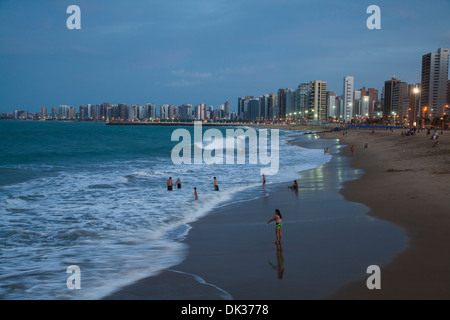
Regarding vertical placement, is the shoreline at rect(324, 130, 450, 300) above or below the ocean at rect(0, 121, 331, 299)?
above

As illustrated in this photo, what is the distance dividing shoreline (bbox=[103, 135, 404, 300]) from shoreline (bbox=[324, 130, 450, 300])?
491mm

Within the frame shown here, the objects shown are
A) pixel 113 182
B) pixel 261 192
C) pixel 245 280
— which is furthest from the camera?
pixel 113 182

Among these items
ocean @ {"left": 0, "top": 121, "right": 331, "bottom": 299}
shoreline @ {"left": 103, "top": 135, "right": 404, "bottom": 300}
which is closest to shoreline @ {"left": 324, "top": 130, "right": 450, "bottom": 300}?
shoreline @ {"left": 103, "top": 135, "right": 404, "bottom": 300}

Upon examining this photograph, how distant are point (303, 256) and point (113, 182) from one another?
20554 mm

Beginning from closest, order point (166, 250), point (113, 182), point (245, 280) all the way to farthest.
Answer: point (245, 280), point (166, 250), point (113, 182)

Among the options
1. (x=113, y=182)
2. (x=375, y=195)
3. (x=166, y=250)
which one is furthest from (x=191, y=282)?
(x=113, y=182)

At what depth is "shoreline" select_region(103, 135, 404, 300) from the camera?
8.60 m

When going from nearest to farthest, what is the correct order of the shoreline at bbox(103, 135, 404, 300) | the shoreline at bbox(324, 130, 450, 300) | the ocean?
the shoreline at bbox(324, 130, 450, 300) → the shoreline at bbox(103, 135, 404, 300) → the ocean

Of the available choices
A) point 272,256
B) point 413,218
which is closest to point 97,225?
point 272,256

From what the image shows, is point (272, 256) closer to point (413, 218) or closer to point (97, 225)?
point (413, 218)

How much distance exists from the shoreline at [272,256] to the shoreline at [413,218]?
491 millimetres

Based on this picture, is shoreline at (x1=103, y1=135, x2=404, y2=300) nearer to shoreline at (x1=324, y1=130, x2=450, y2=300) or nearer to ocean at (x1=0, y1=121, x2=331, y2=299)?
shoreline at (x1=324, y1=130, x2=450, y2=300)
